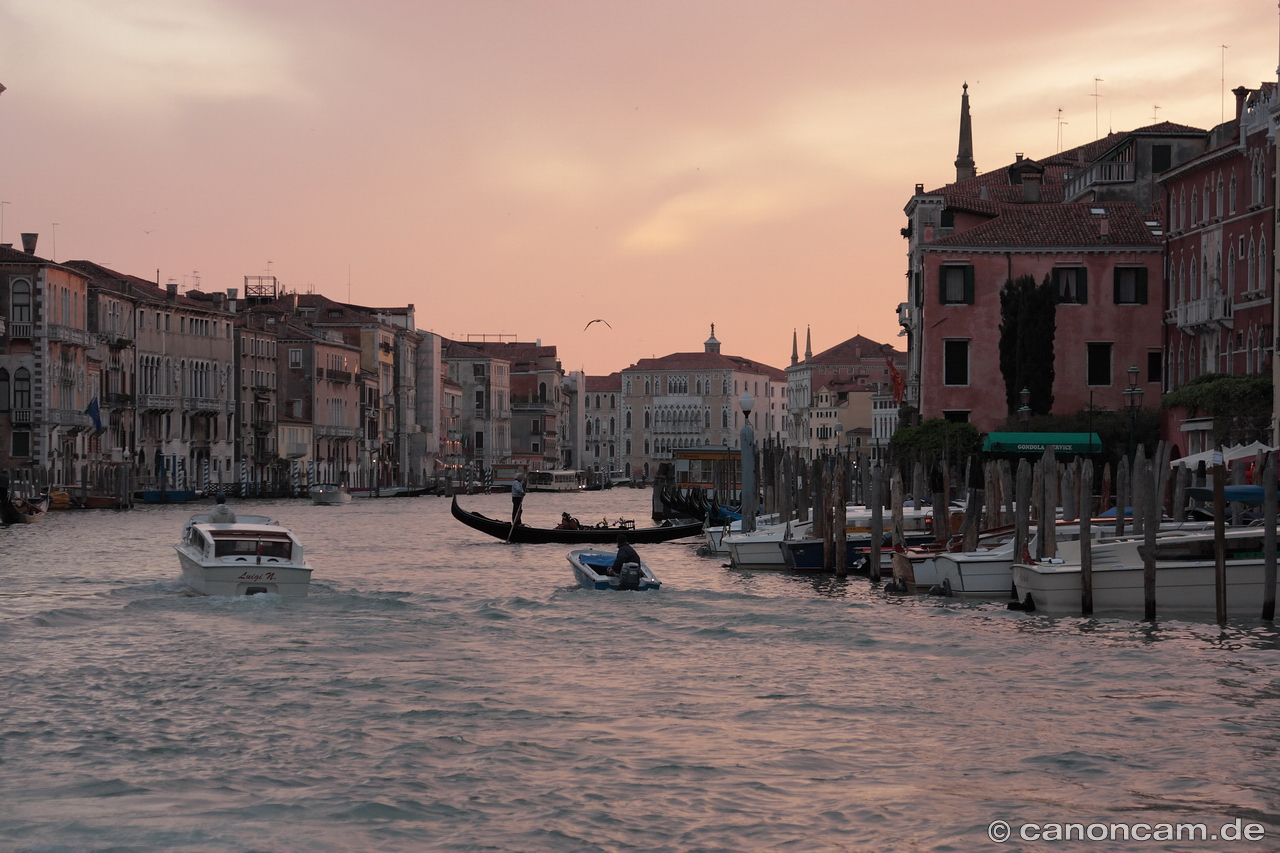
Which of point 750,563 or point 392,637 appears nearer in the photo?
point 392,637

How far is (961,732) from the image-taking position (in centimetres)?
1327

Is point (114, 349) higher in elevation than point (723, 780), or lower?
higher

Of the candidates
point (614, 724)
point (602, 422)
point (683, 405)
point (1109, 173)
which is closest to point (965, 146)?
point (1109, 173)

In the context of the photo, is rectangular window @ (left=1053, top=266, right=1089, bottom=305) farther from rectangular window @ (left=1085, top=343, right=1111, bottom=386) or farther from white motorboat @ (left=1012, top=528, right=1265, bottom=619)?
white motorboat @ (left=1012, top=528, right=1265, bottom=619)

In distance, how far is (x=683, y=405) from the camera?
14412cm

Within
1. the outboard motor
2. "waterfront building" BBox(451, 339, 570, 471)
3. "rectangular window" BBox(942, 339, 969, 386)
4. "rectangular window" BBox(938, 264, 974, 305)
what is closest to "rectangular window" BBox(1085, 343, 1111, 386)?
"rectangular window" BBox(942, 339, 969, 386)

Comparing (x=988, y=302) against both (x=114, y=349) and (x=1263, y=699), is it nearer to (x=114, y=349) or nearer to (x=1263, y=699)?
(x=1263, y=699)

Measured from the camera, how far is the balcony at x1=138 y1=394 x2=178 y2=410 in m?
71.0

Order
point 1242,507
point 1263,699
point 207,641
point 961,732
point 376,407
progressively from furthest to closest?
point 376,407 → point 1242,507 → point 207,641 → point 1263,699 → point 961,732

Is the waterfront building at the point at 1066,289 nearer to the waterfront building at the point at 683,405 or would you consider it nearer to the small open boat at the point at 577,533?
the small open boat at the point at 577,533

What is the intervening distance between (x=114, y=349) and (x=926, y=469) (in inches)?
1439

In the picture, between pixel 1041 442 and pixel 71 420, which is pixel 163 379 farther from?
pixel 1041 442

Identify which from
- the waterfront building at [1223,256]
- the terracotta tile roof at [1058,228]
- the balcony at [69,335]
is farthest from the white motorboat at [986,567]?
the balcony at [69,335]

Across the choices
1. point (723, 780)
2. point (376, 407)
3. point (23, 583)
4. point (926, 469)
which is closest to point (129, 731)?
point (723, 780)
